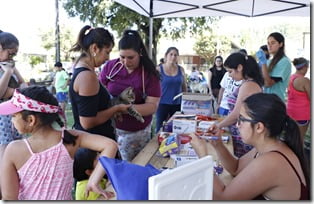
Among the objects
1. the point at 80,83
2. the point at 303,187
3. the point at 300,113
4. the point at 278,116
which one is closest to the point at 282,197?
the point at 303,187

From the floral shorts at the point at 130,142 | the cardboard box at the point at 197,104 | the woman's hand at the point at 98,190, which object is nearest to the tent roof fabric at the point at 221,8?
the cardboard box at the point at 197,104

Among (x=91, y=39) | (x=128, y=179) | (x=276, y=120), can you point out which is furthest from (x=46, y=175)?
(x=276, y=120)

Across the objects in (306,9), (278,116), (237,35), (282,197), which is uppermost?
(237,35)

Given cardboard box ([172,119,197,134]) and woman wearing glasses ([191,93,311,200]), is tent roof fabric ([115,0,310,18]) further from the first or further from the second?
woman wearing glasses ([191,93,311,200])

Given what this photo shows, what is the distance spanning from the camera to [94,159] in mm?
1469

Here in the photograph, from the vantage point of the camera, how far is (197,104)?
9.02 ft

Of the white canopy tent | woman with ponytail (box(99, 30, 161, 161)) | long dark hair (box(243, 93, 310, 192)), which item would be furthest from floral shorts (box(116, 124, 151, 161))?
the white canopy tent

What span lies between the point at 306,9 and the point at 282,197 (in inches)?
150

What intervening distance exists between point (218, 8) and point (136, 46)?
284cm

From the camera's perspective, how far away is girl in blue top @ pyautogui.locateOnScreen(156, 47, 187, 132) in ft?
12.5

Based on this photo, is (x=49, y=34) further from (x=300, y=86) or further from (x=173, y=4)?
(x=300, y=86)

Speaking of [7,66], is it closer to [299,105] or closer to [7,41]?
[7,41]

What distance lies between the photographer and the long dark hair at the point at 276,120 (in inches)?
48.4

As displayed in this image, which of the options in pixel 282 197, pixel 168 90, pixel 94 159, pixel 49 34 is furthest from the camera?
pixel 49 34
